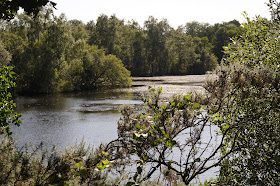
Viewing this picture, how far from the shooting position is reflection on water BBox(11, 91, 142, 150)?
719 inches

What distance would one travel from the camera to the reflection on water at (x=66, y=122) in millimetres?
18250

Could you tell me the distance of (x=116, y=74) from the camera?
47.6 metres

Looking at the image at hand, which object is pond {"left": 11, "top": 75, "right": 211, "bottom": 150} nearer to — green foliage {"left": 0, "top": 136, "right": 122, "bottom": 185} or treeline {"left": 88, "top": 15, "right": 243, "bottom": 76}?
green foliage {"left": 0, "top": 136, "right": 122, "bottom": 185}

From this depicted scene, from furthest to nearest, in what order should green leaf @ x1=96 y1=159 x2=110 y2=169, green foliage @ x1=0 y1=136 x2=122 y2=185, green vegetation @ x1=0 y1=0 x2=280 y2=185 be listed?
green vegetation @ x1=0 y1=0 x2=280 y2=185 → green foliage @ x1=0 y1=136 x2=122 y2=185 → green leaf @ x1=96 y1=159 x2=110 y2=169

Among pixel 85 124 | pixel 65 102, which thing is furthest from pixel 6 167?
pixel 65 102

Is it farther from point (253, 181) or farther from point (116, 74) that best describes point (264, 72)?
point (116, 74)

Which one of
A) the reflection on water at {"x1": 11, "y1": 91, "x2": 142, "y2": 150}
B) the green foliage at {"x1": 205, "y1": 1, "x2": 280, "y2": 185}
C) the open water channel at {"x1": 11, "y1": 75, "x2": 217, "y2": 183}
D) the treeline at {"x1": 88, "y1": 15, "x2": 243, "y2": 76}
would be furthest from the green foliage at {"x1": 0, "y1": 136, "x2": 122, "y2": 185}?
the treeline at {"x1": 88, "y1": 15, "x2": 243, "y2": 76}

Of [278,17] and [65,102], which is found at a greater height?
[278,17]

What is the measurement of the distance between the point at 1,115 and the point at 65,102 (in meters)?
26.4

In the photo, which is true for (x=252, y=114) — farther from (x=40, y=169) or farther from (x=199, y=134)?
(x=40, y=169)

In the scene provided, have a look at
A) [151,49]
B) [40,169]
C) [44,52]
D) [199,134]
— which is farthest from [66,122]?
[151,49]

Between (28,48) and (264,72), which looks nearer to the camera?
(264,72)

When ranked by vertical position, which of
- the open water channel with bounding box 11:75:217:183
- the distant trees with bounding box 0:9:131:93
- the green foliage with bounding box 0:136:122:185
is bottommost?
the open water channel with bounding box 11:75:217:183

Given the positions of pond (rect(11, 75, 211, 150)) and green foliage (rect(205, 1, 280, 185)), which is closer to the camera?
green foliage (rect(205, 1, 280, 185))
